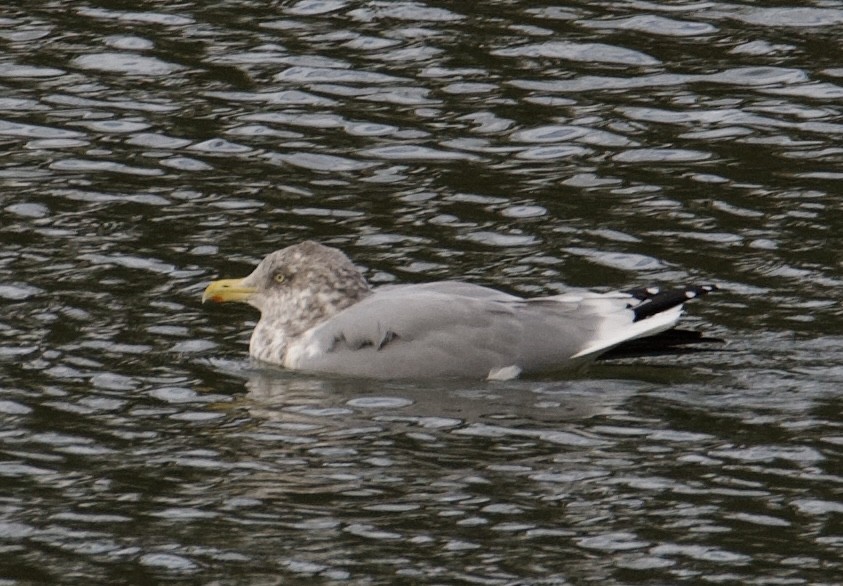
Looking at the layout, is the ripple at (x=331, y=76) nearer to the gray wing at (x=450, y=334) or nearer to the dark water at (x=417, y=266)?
the dark water at (x=417, y=266)

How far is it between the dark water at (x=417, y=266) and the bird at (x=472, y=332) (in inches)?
6.3

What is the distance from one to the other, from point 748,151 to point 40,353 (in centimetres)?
596

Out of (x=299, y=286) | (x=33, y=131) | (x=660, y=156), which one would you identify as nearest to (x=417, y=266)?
(x=299, y=286)

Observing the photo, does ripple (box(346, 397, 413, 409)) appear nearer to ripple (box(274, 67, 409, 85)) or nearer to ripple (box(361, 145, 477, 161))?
ripple (box(361, 145, 477, 161))

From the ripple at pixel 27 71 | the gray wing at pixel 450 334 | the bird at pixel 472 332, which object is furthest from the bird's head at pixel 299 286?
the ripple at pixel 27 71

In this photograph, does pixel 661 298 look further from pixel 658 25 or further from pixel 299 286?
pixel 658 25

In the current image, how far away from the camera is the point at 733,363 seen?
41.7 feet

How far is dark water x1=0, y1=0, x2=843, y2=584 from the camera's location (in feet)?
32.6

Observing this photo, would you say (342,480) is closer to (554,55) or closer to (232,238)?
(232,238)

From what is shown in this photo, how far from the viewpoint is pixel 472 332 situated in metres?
12.6

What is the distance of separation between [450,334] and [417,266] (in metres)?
1.97

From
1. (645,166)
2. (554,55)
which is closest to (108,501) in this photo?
(645,166)

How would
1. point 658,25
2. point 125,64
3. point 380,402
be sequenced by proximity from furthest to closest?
point 658,25 → point 125,64 → point 380,402

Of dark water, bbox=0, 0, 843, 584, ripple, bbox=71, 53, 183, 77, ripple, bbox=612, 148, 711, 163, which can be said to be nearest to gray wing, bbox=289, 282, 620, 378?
dark water, bbox=0, 0, 843, 584
